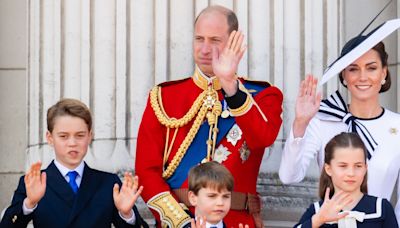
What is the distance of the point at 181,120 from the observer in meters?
6.35

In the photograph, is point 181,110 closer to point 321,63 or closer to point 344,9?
point 321,63

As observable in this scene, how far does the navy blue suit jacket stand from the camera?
19.6 feet

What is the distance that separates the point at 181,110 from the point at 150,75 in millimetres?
637

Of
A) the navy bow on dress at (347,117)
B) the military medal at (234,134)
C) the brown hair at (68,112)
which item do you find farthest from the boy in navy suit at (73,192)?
the navy bow on dress at (347,117)

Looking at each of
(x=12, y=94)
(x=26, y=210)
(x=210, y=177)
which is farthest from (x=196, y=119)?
(x=12, y=94)

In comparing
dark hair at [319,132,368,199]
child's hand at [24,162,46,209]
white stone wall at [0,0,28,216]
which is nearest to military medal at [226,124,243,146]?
dark hair at [319,132,368,199]

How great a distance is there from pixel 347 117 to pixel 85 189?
131 centimetres

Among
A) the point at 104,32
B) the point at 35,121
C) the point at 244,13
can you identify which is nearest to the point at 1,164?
the point at 35,121

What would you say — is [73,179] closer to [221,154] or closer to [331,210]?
[221,154]

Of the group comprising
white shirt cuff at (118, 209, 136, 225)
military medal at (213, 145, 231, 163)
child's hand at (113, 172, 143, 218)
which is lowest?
white shirt cuff at (118, 209, 136, 225)

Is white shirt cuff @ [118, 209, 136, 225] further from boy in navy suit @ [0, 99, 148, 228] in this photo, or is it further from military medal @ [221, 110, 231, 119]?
military medal @ [221, 110, 231, 119]

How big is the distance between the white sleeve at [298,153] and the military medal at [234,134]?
246 mm

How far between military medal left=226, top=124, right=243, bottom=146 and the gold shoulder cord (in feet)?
0.23

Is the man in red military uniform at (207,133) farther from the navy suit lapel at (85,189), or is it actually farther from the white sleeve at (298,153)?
the navy suit lapel at (85,189)
